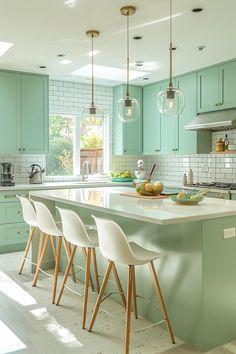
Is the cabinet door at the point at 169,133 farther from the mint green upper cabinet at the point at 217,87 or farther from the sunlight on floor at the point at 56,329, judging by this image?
the sunlight on floor at the point at 56,329

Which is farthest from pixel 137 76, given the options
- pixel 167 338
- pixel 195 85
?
pixel 167 338

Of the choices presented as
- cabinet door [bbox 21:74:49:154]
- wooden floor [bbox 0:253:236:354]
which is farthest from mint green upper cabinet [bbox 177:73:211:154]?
wooden floor [bbox 0:253:236:354]

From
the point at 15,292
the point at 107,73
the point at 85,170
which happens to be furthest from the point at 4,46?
the point at 15,292

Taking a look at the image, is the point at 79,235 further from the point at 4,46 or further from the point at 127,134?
the point at 127,134

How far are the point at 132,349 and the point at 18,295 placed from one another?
145 cm

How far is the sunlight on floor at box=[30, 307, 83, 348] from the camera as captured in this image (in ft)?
8.70

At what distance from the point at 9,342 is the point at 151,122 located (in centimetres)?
461

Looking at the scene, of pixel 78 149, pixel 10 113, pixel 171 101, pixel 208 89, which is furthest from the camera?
pixel 78 149

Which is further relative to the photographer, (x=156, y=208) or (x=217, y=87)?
(x=217, y=87)

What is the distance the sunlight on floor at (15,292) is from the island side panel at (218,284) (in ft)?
5.23

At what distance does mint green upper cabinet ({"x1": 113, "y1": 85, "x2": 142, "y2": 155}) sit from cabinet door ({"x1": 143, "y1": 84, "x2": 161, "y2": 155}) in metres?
0.11

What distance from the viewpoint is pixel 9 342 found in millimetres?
2652

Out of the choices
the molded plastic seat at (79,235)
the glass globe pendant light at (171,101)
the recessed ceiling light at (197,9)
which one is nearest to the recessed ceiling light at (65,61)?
the recessed ceiling light at (197,9)

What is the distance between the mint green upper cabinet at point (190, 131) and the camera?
5621 millimetres
